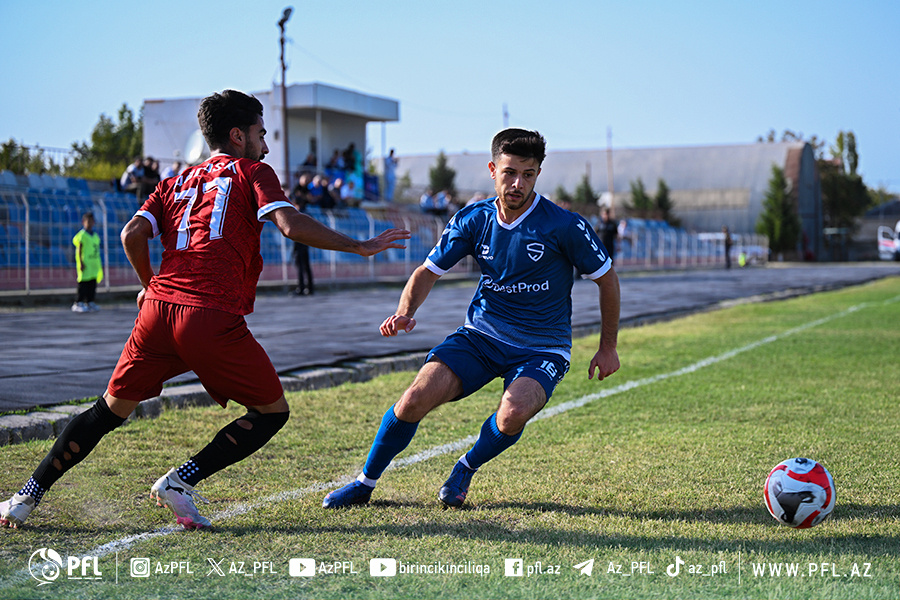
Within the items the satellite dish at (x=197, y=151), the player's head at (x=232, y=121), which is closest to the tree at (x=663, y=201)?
the satellite dish at (x=197, y=151)

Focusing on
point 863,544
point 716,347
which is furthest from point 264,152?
point 716,347

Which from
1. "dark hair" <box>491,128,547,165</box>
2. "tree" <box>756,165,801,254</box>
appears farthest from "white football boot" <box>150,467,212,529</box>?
"tree" <box>756,165,801,254</box>

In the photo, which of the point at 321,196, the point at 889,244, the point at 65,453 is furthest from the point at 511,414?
the point at 889,244

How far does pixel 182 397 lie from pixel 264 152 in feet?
10.1

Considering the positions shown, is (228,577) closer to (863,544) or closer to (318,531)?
(318,531)

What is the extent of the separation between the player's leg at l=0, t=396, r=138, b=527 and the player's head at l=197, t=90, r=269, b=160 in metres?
1.20

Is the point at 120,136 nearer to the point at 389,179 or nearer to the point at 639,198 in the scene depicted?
the point at 389,179

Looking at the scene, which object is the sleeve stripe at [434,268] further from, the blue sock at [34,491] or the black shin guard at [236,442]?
the blue sock at [34,491]

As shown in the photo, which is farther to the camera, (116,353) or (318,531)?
(116,353)

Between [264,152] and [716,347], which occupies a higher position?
[264,152]

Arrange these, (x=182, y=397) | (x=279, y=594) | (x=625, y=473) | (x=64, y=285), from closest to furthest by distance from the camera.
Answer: (x=279, y=594) < (x=625, y=473) < (x=182, y=397) < (x=64, y=285)

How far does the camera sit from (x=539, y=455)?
5301 mm

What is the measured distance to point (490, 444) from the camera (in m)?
4.30

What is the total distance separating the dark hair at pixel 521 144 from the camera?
433 centimetres
